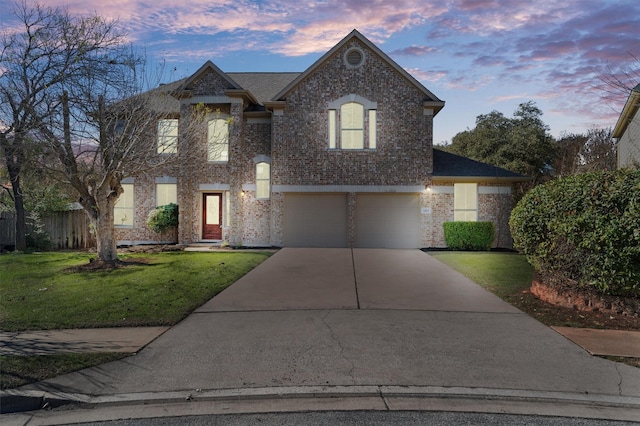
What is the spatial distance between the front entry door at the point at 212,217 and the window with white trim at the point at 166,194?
138 cm

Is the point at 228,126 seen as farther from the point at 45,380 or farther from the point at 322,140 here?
the point at 45,380

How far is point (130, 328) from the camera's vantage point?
7242mm

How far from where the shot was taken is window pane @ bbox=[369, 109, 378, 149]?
20.0 m

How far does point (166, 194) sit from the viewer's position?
21.0 meters

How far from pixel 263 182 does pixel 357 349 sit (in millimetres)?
15372

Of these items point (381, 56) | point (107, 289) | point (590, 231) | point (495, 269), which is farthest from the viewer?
point (381, 56)

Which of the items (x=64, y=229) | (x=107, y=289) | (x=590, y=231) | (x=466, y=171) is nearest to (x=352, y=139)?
(x=466, y=171)

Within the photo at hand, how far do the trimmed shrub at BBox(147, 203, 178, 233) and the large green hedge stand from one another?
51.1 feet

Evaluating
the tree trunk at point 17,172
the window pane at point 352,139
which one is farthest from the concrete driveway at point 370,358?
the window pane at point 352,139

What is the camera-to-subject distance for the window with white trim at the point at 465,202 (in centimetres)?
2008

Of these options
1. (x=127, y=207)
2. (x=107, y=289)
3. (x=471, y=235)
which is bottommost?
(x=107, y=289)

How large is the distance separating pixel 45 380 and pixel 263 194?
52.2 ft

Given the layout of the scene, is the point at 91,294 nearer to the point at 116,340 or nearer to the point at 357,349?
the point at 116,340

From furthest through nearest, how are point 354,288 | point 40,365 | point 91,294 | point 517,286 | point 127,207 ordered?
point 127,207 < point 517,286 < point 354,288 < point 91,294 < point 40,365
